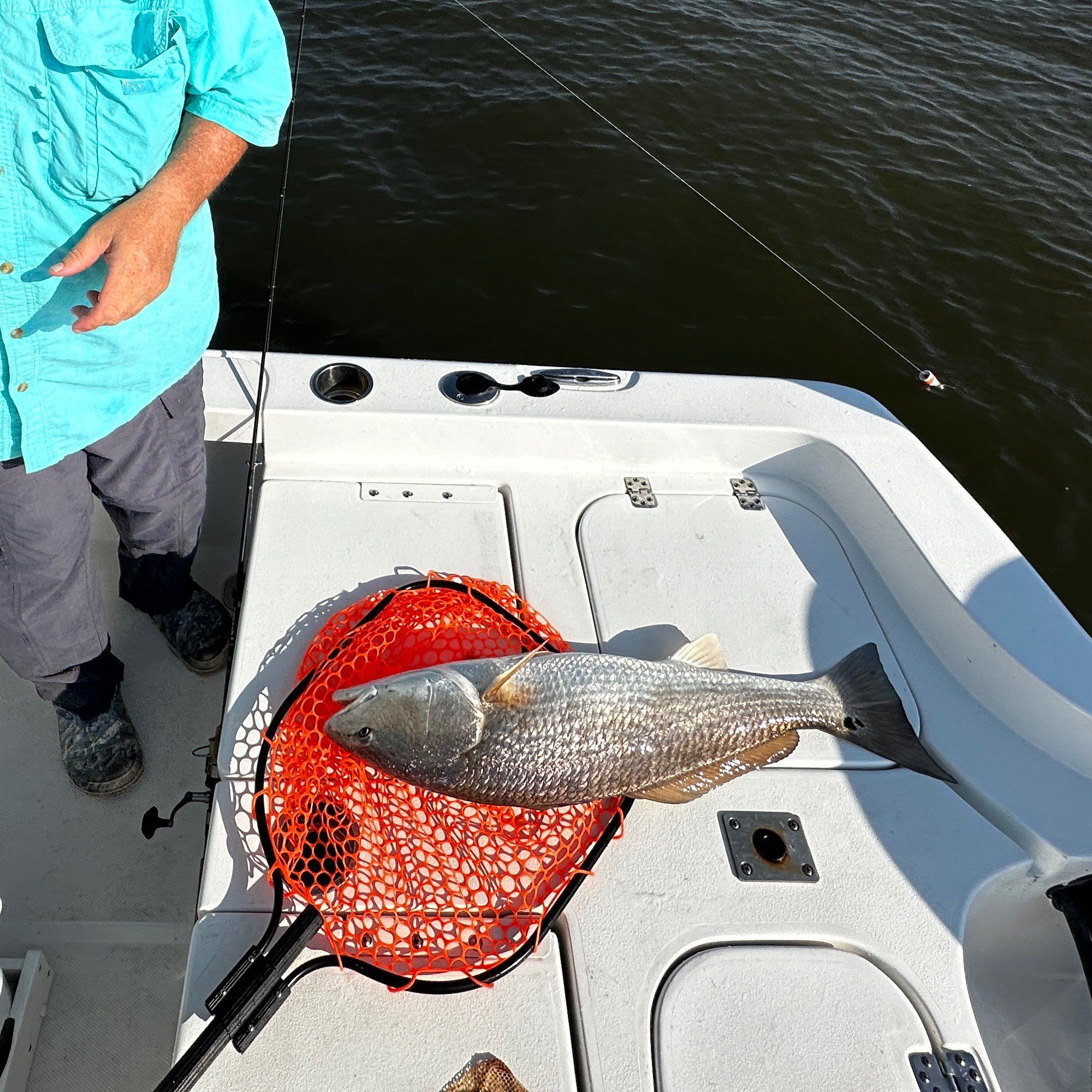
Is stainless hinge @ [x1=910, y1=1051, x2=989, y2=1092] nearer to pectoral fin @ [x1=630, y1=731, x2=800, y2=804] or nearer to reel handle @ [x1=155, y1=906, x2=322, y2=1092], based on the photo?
pectoral fin @ [x1=630, y1=731, x2=800, y2=804]

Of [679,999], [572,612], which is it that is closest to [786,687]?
[572,612]

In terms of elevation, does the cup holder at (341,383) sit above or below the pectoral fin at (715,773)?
above

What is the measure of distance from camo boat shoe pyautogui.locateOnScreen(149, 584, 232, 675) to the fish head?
1.35 meters

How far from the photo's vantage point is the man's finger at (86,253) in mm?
1734

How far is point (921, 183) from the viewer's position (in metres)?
8.94

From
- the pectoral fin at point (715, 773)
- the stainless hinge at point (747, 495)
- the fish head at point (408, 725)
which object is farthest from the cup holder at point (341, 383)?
the pectoral fin at point (715, 773)

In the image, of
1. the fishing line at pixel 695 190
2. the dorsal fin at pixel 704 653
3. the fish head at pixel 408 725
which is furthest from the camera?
the fishing line at pixel 695 190

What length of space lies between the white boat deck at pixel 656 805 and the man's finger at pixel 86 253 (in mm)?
1192

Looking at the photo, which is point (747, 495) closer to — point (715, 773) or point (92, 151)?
point (715, 773)

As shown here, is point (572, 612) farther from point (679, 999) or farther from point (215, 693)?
point (215, 693)

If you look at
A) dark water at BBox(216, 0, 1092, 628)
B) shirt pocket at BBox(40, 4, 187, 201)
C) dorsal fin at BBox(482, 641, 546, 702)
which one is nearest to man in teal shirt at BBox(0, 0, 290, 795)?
shirt pocket at BBox(40, 4, 187, 201)

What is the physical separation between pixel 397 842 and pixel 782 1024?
1.06 m

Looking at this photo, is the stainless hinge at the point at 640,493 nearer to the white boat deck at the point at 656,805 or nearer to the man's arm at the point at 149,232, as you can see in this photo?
the white boat deck at the point at 656,805

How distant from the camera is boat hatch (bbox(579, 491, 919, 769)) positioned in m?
2.82
